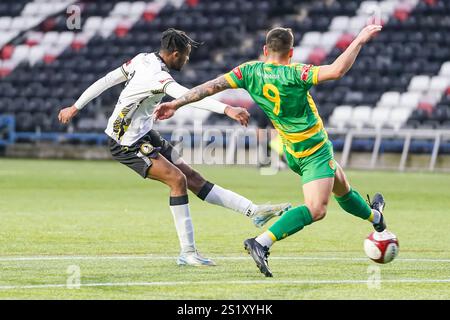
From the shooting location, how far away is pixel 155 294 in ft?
24.5

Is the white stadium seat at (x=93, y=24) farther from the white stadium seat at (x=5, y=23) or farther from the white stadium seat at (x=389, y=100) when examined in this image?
the white stadium seat at (x=389, y=100)

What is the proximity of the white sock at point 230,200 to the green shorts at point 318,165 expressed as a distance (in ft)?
3.90

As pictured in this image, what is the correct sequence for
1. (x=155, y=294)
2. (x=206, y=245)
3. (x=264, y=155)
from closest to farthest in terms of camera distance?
(x=155, y=294), (x=206, y=245), (x=264, y=155)

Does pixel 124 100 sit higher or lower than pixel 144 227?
higher

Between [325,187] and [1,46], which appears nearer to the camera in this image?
[325,187]

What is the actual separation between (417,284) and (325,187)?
1.16 metres

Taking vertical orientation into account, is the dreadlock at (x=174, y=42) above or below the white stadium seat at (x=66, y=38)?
below

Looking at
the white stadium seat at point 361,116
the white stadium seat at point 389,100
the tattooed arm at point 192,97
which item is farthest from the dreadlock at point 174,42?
the white stadium seat at point 389,100

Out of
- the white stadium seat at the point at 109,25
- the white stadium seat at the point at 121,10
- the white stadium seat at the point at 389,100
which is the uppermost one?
the white stadium seat at the point at 121,10

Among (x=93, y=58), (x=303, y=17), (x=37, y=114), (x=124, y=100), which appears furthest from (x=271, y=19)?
(x=124, y=100)

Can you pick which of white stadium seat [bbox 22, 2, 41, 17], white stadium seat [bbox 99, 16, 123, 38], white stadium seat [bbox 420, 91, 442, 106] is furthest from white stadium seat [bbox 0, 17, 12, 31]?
white stadium seat [bbox 420, 91, 442, 106]

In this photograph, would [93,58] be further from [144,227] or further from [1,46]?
[144,227]

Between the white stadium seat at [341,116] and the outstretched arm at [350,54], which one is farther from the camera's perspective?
the white stadium seat at [341,116]

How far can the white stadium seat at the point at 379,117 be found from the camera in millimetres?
28750
